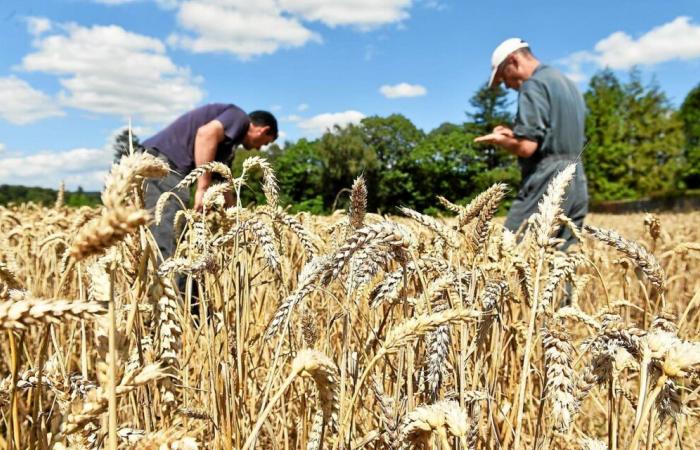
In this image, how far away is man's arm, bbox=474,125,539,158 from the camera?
3594 mm

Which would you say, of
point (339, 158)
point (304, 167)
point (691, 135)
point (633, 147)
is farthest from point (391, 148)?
point (691, 135)

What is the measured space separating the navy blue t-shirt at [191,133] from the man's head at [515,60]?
192 cm

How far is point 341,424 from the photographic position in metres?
1.06

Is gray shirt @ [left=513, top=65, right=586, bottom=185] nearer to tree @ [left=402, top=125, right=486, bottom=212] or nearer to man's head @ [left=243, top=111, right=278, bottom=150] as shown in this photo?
man's head @ [left=243, top=111, right=278, bottom=150]

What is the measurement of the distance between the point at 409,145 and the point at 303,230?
56.4m

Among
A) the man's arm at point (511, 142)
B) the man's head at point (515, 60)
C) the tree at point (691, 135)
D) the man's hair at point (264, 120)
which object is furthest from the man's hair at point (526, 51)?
the tree at point (691, 135)

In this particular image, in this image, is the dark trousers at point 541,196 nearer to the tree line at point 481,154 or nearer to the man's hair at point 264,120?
the man's hair at point 264,120

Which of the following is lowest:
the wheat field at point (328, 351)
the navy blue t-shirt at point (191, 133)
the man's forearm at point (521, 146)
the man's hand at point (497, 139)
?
the wheat field at point (328, 351)

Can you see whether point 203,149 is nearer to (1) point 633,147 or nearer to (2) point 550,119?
(2) point 550,119

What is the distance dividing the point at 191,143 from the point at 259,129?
0.62m

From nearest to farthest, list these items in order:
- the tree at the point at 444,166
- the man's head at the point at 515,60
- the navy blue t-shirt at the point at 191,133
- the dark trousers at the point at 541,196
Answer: the dark trousers at the point at 541,196 → the man's head at the point at 515,60 → the navy blue t-shirt at the point at 191,133 → the tree at the point at 444,166

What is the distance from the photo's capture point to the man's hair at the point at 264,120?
4652 mm

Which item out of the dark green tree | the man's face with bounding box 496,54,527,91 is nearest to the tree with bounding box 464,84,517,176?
the dark green tree

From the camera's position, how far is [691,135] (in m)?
50.5
